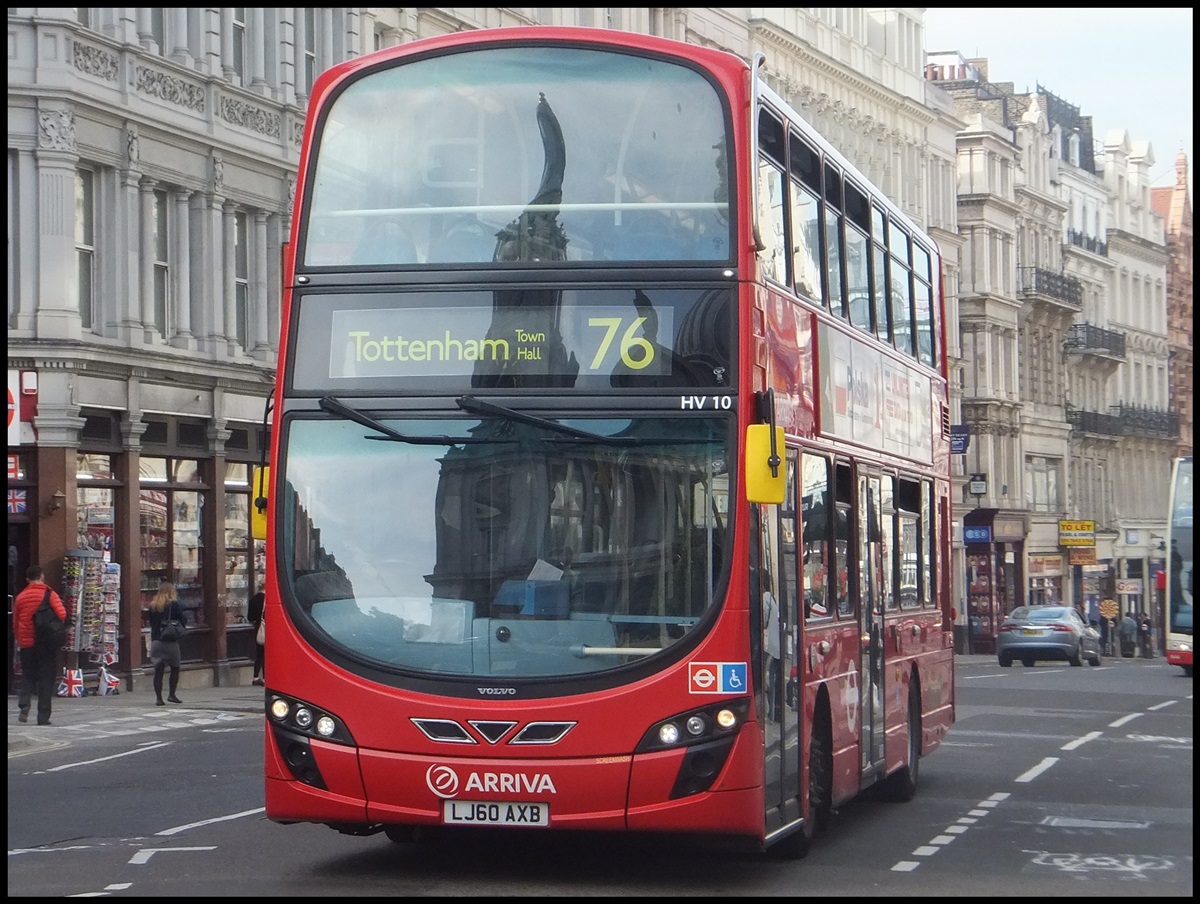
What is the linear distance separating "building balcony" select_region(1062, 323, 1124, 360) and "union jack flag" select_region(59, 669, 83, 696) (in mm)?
66491

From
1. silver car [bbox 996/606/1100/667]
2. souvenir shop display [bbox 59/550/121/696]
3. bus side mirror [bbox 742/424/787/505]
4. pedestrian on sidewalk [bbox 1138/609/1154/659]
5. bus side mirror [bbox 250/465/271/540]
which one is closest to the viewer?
bus side mirror [bbox 742/424/787/505]

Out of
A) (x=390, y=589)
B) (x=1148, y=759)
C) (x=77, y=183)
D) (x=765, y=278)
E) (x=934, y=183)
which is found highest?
(x=934, y=183)

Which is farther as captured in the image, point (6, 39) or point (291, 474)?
point (6, 39)

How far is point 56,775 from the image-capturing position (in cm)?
2116

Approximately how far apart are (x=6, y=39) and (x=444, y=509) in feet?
71.4

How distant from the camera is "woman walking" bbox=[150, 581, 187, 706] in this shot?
31.7m

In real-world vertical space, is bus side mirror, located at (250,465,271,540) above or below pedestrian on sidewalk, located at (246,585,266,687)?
above

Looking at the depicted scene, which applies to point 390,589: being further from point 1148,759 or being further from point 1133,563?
point 1133,563

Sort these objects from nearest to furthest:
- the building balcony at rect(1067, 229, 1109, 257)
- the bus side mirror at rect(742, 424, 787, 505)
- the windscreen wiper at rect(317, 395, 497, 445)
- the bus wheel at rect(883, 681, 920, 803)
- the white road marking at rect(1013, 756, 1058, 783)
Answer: the bus side mirror at rect(742, 424, 787, 505) → the windscreen wiper at rect(317, 395, 497, 445) → the bus wheel at rect(883, 681, 920, 803) → the white road marking at rect(1013, 756, 1058, 783) → the building balcony at rect(1067, 229, 1109, 257)

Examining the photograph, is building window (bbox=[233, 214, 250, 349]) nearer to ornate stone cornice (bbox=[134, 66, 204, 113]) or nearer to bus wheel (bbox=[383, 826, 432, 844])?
ornate stone cornice (bbox=[134, 66, 204, 113])

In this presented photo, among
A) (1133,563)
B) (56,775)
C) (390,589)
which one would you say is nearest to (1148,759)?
(56,775)

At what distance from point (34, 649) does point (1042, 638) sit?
3300 cm

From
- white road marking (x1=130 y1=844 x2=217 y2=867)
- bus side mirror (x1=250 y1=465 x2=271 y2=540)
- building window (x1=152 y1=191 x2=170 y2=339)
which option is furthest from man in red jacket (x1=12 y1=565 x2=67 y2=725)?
bus side mirror (x1=250 y1=465 x2=271 y2=540)

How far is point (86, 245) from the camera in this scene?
116ft
